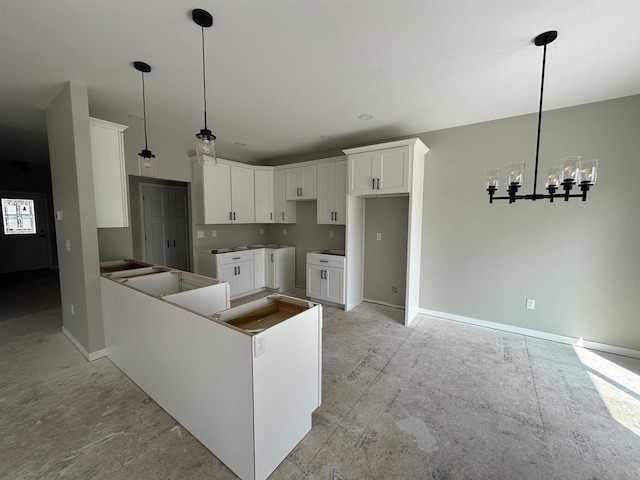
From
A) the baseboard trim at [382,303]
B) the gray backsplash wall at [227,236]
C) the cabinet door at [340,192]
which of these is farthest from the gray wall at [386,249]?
the gray backsplash wall at [227,236]

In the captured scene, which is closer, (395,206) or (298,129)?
(298,129)

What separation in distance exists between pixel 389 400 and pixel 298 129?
3.42 m

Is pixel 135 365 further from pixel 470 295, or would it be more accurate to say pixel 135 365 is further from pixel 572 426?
pixel 470 295

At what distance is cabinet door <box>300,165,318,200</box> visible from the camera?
4.57 m

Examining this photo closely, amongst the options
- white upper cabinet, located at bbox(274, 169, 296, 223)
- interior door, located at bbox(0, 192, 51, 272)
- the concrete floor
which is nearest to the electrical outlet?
the concrete floor

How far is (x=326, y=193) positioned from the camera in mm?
4414

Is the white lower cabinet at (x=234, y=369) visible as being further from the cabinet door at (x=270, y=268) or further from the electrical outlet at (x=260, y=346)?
the cabinet door at (x=270, y=268)

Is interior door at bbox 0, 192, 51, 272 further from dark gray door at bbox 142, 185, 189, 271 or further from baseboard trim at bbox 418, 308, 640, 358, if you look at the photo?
baseboard trim at bbox 418, 308, 640, 358

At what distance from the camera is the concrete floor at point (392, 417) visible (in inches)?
61.8

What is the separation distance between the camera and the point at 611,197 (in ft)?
9.14

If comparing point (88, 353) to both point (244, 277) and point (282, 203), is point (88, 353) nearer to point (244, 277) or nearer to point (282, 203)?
point (244, 277)

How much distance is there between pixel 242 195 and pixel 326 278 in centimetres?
223

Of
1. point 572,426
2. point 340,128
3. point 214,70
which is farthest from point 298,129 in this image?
point 572,426

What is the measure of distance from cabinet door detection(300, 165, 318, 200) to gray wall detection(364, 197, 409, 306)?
0.98 m
